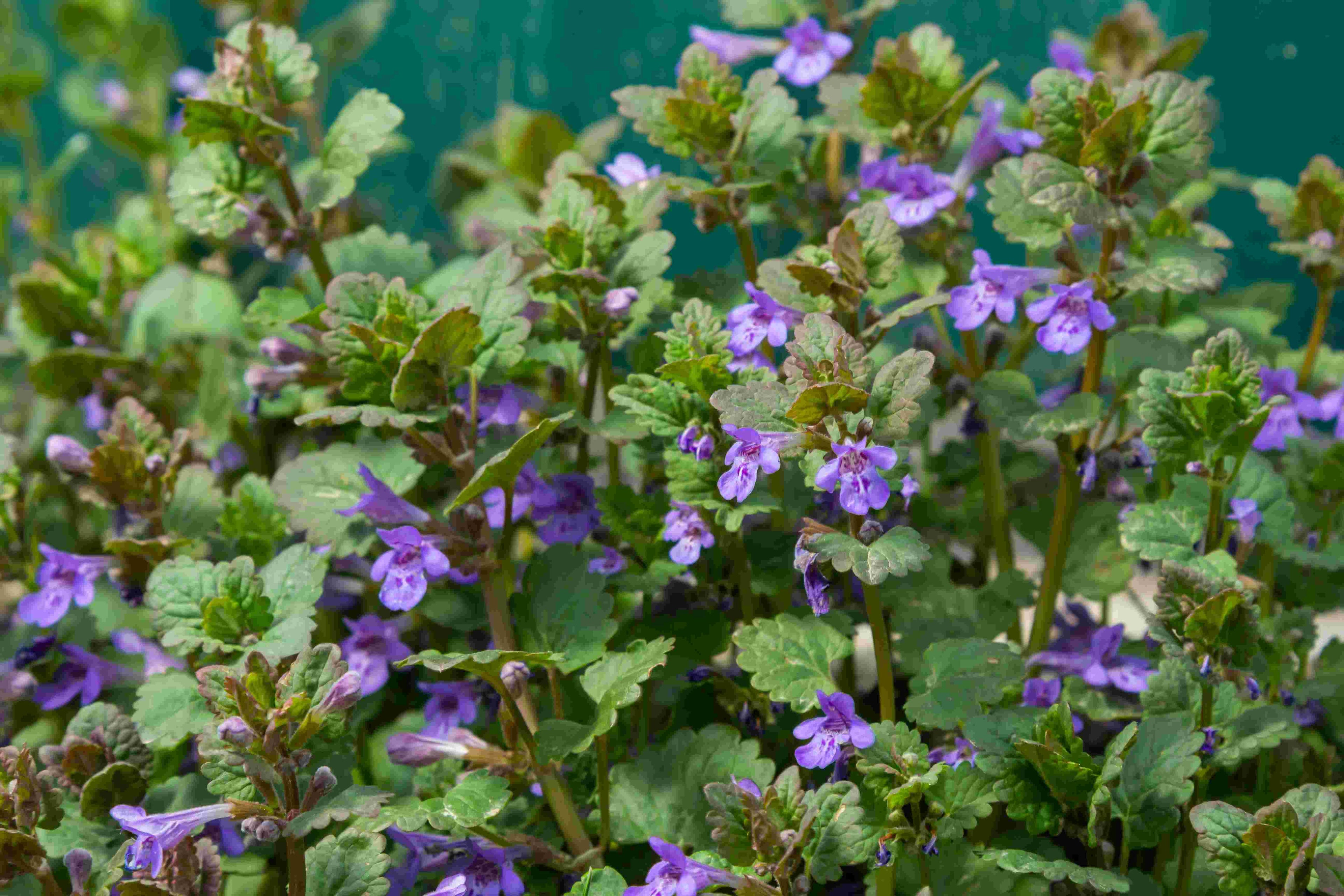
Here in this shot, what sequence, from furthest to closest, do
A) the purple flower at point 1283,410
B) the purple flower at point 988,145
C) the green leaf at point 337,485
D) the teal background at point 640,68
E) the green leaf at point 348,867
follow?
the teal background at point 640,68 < the purple flower at point 988,145 < the purple flower at point 1283,410 < the green leaf at point 337,485 < the green leaf at point 348,867

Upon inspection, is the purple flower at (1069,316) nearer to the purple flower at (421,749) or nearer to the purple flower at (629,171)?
the purple flower at (629,171)

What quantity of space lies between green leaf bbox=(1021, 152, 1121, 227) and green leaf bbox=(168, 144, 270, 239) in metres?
1.14

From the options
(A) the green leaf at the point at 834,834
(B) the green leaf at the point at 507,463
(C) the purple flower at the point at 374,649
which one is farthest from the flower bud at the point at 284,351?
(A) the green leaf at the point at 834,834

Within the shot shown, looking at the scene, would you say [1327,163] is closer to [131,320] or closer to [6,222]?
[131,320]

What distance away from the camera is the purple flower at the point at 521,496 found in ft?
5.83

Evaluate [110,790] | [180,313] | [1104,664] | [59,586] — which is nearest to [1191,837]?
[1104,664]

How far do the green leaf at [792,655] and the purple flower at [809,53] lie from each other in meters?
0.95

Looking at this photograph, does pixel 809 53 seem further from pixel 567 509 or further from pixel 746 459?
pixel 746 459

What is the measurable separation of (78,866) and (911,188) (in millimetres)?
1445

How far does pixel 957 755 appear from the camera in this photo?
1.55 metres

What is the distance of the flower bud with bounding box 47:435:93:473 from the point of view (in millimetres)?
1811

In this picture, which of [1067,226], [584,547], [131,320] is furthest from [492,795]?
[131,320]

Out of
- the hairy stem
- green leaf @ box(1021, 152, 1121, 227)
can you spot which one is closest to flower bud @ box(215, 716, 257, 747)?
green leaf @ box(1021, 152, 1121, 227)

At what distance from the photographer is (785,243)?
126 inches
